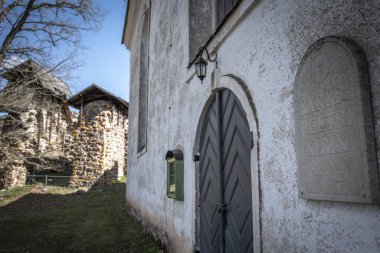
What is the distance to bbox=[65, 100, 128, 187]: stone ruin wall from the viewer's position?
54.1 feet

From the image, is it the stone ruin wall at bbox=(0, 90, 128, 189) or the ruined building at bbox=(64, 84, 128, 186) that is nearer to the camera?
the stone ruin wall at bbox=(0, 90, 128, 189)

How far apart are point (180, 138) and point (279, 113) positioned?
8.72ft

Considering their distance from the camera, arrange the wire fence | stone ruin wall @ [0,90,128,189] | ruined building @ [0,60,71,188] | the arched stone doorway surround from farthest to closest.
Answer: the wire fence < stone ruin wall @ [0,90,128,189] < ruined building @ [0,60,71,188] < the arched stone doorway surround

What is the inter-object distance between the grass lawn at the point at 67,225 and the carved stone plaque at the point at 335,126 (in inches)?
166

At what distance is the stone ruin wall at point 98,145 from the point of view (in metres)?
16.5

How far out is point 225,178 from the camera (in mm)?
2994

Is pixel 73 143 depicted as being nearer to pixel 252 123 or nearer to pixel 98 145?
pixel 98 145

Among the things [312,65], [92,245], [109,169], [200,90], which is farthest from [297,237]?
[109,169]

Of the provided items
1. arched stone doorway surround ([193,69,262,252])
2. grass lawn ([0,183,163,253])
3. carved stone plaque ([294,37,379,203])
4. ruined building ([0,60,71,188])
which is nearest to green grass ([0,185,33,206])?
grass lawn ([0,183,163,253])

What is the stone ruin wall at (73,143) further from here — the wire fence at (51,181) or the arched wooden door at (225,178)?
the arched wooden door at (225,178)

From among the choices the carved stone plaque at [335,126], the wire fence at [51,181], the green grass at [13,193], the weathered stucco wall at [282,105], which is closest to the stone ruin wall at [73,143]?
the wire fence at [51,181]

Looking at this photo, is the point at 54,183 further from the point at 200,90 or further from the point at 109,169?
the point at 200,90

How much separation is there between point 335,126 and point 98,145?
55.5ft

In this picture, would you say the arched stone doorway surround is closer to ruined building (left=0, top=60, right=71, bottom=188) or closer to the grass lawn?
the grass lawn
